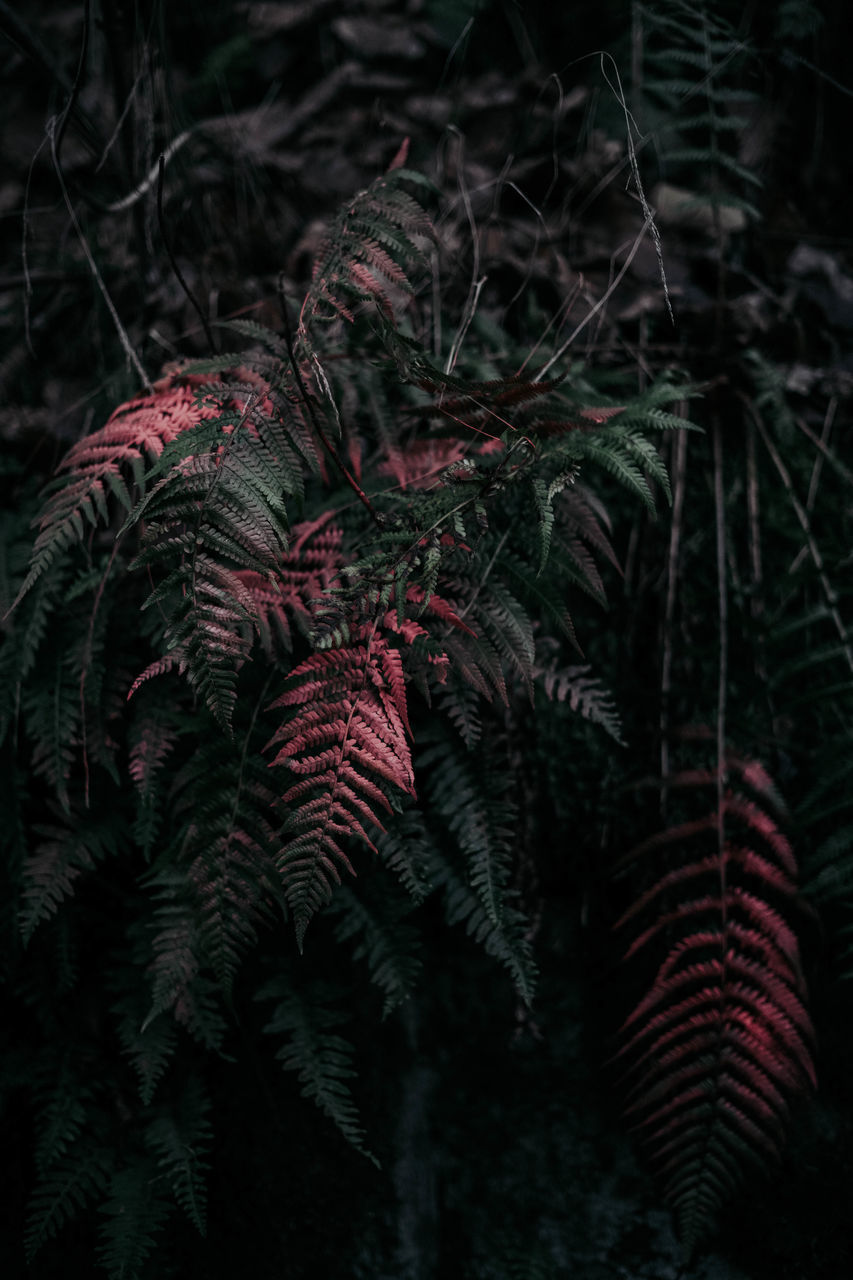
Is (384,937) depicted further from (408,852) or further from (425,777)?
(425,777)

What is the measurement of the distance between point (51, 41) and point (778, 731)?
11.7 ft

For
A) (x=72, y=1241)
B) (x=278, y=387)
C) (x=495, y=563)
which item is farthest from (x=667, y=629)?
(x=72, y=1241)

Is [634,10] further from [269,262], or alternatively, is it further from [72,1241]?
[72,1241]

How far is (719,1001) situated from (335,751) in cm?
96

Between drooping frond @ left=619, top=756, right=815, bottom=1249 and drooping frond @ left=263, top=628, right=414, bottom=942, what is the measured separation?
66cm

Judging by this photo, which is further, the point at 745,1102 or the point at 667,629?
the point at 667,629

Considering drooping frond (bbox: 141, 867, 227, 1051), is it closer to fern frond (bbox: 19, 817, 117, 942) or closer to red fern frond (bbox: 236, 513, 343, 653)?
fern frond (bbox: 19, 817, 117, 942)

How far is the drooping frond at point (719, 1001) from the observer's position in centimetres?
151

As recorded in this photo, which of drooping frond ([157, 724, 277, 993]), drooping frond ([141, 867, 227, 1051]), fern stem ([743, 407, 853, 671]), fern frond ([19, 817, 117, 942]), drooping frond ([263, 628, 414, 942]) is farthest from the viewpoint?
fern stem ([743, 407, 853, 671])

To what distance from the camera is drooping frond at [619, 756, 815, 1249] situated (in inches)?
59.5

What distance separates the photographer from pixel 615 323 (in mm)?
2176

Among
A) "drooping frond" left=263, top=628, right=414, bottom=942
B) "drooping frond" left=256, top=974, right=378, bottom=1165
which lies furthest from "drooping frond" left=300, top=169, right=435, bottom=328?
"drooping frond" left=256, top=974, right=378, bottom=1165

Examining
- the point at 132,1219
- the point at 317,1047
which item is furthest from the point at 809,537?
the point at 132,1219

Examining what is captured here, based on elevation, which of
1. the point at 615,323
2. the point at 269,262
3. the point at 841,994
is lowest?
the point at 841,994
